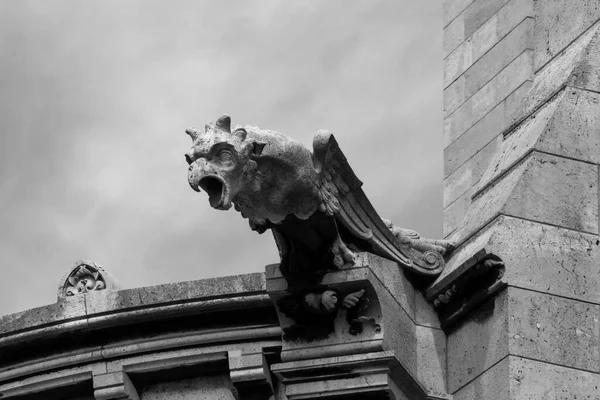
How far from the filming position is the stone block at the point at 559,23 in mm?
22188

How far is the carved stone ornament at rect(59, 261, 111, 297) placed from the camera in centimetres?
2227

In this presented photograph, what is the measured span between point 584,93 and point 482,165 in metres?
2.43

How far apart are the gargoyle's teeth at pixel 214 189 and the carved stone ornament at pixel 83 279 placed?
2.85 m

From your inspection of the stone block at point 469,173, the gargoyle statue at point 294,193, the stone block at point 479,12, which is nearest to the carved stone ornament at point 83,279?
the gargoyle statue at point 294,193

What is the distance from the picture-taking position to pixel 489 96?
24406 millimetres

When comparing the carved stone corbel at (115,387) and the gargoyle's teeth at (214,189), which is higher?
the gargoyle's teeth at (214,189)

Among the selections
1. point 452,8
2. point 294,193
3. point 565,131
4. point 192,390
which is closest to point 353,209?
point 294,193

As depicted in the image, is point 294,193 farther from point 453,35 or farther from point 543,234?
point 453,35

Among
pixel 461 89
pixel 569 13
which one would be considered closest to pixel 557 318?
pixel 569 13

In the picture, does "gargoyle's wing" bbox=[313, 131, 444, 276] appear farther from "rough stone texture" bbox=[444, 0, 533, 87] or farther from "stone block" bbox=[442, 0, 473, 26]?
"stone block" bbox=[442, 0, 473, 26]

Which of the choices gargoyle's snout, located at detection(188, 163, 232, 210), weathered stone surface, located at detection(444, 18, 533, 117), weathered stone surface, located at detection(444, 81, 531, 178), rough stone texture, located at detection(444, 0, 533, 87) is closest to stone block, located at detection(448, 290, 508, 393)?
gargoyle's snout, located at detection(188, 163, 232, 210)

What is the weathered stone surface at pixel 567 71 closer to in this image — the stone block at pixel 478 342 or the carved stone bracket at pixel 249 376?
the stone block at pixel 478 342

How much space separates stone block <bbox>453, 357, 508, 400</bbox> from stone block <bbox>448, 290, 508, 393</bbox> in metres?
0.06

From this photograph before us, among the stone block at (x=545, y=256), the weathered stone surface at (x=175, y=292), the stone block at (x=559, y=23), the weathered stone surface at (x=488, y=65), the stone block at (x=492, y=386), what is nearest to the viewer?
the stone block at (x=492, y=386)
